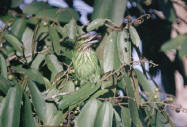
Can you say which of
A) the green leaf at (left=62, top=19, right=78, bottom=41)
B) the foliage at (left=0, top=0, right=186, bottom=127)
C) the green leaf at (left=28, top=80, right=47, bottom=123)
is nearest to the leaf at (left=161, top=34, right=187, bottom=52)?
the foliage at (left=0, top=0, right=186, bottom=127)

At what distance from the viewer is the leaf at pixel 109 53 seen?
120 cm

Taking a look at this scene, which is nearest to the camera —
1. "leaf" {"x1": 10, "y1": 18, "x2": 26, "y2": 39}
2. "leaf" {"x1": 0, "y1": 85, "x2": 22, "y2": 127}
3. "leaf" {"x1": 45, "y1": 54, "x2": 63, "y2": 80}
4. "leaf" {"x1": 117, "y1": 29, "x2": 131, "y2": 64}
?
"leaf" {"x1": 0, "y1": 85, "x2": 22, "y2": 127}

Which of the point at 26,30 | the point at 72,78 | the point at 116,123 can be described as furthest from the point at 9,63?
the point at 116,123

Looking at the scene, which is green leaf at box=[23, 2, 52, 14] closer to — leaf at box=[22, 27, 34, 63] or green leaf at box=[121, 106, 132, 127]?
leaf at box=[22, 27, 34, 63]

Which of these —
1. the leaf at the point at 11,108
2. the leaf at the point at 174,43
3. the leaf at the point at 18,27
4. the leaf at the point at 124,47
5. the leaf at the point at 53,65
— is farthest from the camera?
the leaf at the point at 174,43

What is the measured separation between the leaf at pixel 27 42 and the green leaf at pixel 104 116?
1.51 feet

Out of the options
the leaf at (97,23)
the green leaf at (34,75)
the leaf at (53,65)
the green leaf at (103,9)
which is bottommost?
the green leaf at (34,75)

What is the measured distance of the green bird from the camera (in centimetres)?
129

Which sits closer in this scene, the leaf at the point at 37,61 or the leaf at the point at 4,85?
the leaf at the point at 4,85

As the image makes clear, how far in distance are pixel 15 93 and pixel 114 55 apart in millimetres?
408

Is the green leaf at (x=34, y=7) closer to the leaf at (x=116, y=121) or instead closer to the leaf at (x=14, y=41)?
the leaf at (x=14, y=41)

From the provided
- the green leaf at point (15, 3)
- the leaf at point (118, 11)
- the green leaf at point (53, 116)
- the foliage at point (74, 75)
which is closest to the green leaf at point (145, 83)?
the foliage at point (74, 75)

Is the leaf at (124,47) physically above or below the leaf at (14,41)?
below

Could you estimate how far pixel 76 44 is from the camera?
1.35m
